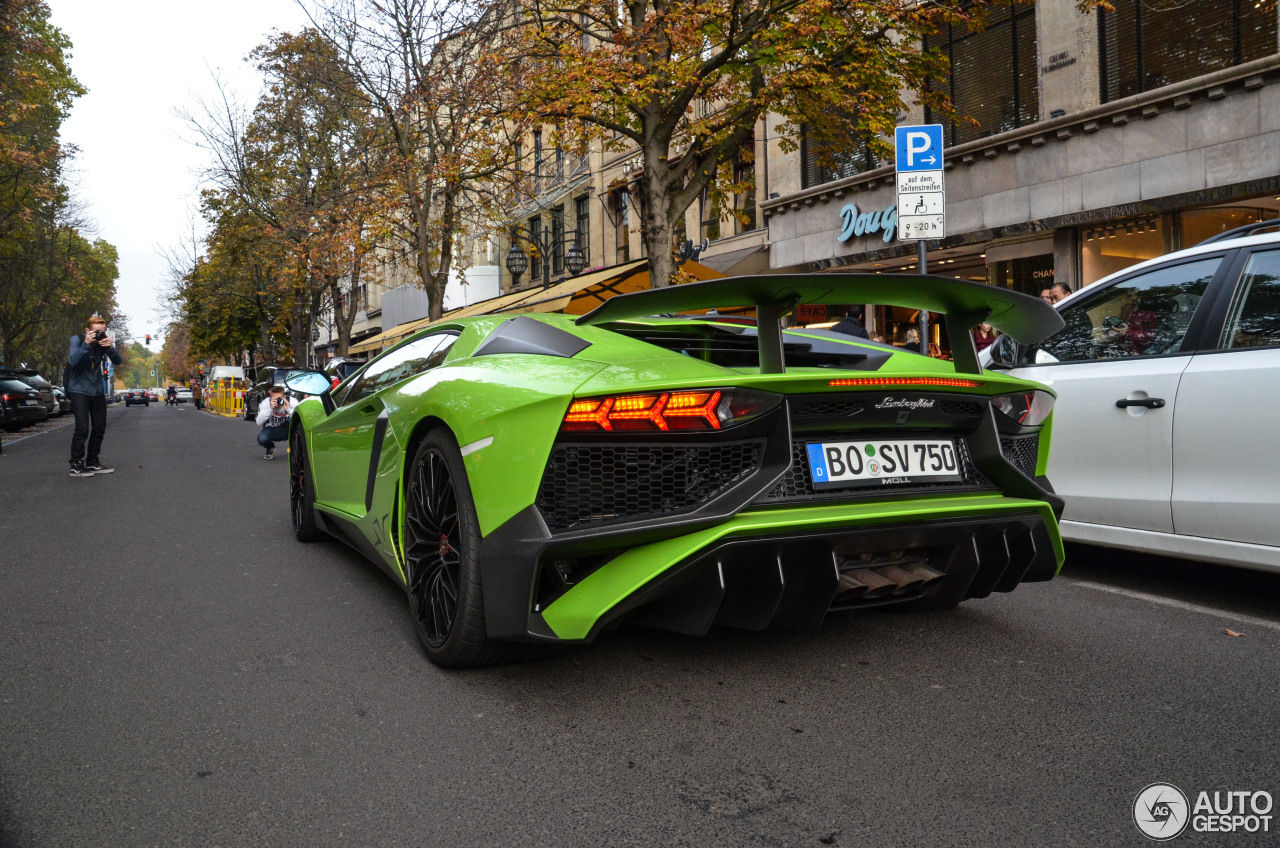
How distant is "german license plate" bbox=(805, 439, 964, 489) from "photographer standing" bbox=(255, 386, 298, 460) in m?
11.2

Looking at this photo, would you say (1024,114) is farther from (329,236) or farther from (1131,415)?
(329,236)

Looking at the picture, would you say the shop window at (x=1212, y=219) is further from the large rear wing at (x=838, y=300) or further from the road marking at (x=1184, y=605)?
the large rear wing at (x=838, y=300)

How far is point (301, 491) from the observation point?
5.85m

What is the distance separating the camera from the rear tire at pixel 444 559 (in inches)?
112

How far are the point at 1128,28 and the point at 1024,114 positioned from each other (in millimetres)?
1978

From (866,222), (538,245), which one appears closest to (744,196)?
(866,222)

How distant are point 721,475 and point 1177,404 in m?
2.40

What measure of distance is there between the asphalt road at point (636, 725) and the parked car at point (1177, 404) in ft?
1.19

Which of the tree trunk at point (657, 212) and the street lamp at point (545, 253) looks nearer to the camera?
the tree trunk at point (657, 212)

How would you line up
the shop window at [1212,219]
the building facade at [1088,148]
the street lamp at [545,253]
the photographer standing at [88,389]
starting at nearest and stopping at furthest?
the photographer standing at [88,389], the building facade at [1088,148], the shop window at [1212,219], the street lamp at [545,253]

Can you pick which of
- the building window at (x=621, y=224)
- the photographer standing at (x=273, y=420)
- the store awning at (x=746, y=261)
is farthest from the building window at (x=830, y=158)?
the photographer standing at (x=273, y=420)

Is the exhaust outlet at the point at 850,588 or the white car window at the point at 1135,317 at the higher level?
the white car window at the point at 1135,317

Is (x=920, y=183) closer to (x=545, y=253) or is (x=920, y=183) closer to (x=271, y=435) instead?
(x=271, y=435)

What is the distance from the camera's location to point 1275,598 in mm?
4090
